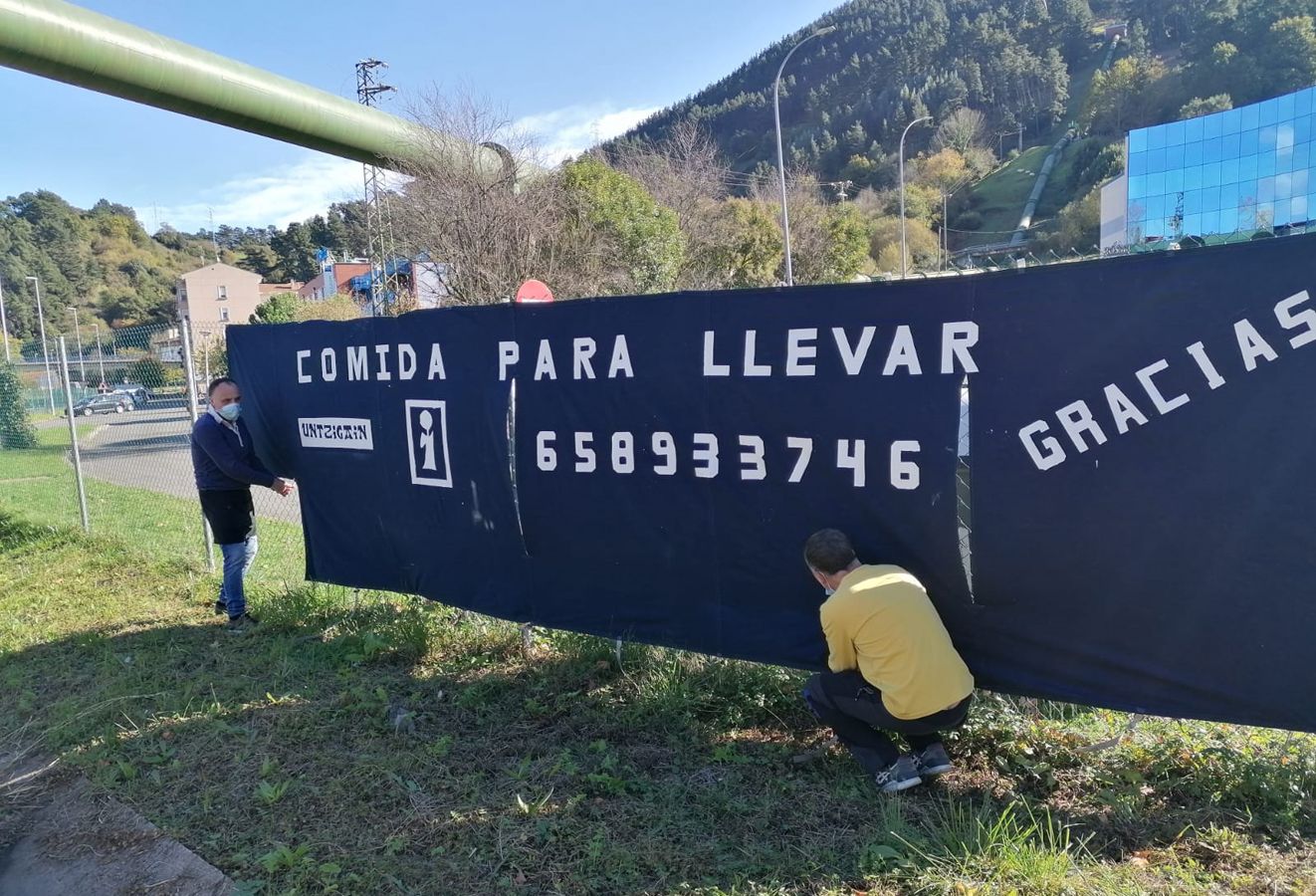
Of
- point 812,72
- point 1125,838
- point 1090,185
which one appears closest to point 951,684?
point 1125,838

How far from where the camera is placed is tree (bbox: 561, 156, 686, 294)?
20.9 meters

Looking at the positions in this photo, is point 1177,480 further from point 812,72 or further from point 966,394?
point 812,72

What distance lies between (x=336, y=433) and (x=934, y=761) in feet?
13.4

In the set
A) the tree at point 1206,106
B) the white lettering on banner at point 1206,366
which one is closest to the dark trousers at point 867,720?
the white lettering on banner at point 1206,366

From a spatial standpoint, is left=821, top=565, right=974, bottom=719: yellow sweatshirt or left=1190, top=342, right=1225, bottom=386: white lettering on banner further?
left=821, top=565, right=974, bottom=719: yellow sweatshirt

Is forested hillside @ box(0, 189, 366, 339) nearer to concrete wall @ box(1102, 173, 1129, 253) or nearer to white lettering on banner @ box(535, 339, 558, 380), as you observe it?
concrete wall @ box(1102, 173, 1129, 253)

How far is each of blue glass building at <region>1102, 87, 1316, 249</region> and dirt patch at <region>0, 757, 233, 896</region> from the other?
49.6m

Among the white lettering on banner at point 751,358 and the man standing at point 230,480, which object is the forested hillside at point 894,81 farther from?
the white lettering on banner at point 751,358

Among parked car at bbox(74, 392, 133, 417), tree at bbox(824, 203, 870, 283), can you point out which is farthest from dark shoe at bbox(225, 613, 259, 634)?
tree at bbox(824, 203, 870, 283)

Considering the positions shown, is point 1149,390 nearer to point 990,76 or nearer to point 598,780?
point 598,780

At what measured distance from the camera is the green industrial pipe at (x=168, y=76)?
685 centimetres

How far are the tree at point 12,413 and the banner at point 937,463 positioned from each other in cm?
1945

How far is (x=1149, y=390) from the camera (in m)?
2.95

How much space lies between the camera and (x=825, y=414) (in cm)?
354
